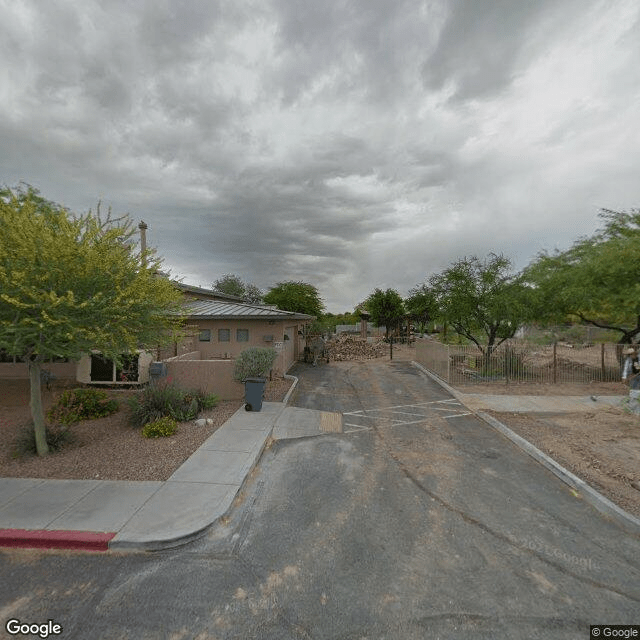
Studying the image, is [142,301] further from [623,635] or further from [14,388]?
[14,388]

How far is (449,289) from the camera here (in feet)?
65.0

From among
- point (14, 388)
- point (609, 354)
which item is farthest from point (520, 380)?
point (14, 388)

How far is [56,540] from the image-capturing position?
4.41 m

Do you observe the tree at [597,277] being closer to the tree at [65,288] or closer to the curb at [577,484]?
the curb at [577,484]

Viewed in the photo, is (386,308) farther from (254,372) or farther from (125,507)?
(125,507)

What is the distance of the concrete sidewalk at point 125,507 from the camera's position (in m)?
4.46

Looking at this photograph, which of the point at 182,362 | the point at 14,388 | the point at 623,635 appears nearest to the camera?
the point at 623,635

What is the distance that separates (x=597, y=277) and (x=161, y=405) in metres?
19.5

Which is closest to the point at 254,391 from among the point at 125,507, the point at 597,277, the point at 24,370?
the point at 125,507

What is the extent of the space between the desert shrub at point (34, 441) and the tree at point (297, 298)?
145ft

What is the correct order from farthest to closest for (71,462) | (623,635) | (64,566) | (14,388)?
(14,388), (71,462), (64,566), (623,635)

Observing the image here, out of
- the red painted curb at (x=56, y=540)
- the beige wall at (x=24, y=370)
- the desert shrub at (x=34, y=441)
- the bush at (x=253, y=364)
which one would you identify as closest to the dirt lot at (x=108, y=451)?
the desert shrub at (x=34, y=441)

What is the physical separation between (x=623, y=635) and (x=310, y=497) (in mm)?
4051

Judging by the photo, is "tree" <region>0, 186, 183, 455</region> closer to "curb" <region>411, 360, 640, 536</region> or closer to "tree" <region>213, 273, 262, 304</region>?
"curb" <region>411, 360, 640, 536</region>
